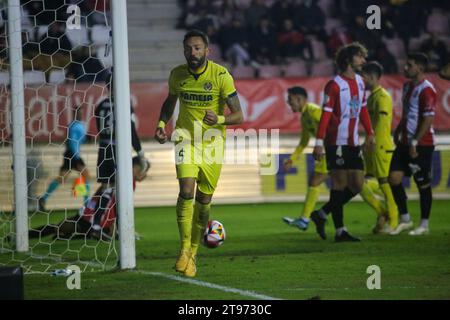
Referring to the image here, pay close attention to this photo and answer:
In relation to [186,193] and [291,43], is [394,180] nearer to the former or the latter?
[186,193]

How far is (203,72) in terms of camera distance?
821 centimetres

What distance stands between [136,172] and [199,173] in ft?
11.3

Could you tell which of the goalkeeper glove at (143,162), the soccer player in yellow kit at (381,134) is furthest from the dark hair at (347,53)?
the goalkeeper glove at (143,162)

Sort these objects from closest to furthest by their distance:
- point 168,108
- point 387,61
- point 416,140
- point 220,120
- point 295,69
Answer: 1. point 220,120
2. point 168,108
3. point 416,140
4. point 387,61
5. point 295,69

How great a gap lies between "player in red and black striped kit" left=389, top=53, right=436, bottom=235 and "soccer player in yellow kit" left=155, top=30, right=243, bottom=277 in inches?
138

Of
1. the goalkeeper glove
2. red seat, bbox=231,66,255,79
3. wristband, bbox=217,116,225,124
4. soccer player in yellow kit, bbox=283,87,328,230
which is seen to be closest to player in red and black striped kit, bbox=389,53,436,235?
soccer player in yellow kit, bbox=283,87,328,230

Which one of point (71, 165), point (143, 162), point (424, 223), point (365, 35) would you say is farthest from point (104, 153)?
point (365, 35)

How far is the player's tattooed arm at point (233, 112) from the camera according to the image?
26.7 ft

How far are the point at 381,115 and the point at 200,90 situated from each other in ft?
13.9

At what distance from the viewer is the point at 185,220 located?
816 cm

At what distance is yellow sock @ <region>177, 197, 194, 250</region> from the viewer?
812 centimetres

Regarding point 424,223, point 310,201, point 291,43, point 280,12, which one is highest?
point 280,12

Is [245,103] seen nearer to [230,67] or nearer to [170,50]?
[230,67]
